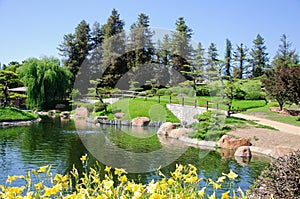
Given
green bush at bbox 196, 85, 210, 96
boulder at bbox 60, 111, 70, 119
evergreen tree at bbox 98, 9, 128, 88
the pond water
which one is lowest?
the pond water

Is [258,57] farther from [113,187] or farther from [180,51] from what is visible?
[113,187]

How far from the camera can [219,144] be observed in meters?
11.0

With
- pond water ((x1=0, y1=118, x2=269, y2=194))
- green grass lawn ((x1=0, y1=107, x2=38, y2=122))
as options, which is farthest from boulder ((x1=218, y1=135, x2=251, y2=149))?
green grass lawn ((x1=0, y1=107, x2=38, y2=122))

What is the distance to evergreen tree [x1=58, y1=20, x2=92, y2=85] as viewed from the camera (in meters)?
31.9

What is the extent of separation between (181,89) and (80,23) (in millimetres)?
16592

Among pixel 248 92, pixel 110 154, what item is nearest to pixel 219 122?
pixel 110 154

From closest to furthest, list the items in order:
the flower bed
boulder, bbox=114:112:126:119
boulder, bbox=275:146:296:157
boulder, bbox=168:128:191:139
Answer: the flower bed
boulder, bbox=275:146:296:157
boulder, bbox=168:128:191:139
boulder, bbox=114:112:126:119

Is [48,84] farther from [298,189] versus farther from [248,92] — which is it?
[298,189]

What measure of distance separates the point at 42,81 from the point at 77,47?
10.4 m

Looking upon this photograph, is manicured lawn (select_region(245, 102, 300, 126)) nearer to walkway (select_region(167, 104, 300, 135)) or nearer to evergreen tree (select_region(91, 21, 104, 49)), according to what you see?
walkway (select_region(167, 104, 300, 135))

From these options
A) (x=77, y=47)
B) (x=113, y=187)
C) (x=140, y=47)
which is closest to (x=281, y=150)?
(x=113, y=187)

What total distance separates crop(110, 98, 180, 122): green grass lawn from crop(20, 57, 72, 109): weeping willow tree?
545 cm

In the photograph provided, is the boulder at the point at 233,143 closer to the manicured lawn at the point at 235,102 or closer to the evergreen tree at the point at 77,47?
the manicured lawn at the point at 235,102

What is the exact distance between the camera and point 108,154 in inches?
364
